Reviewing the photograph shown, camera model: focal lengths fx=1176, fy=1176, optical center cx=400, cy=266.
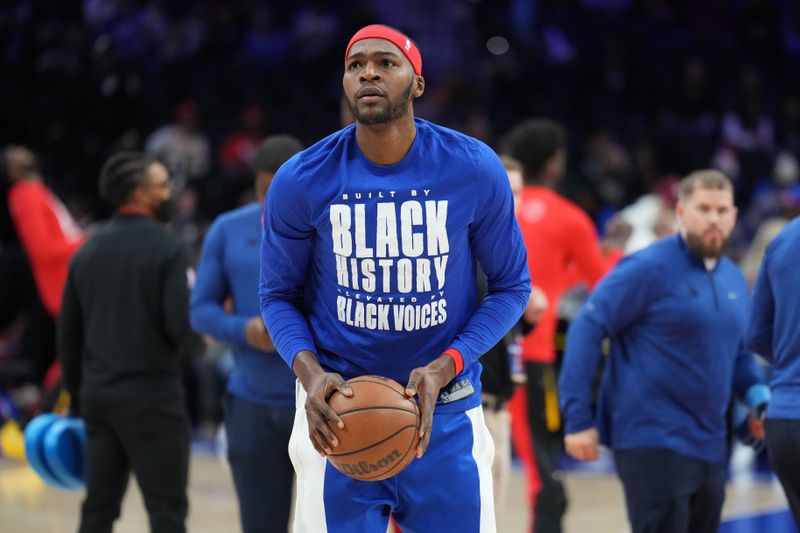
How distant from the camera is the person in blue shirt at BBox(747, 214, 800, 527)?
446cm

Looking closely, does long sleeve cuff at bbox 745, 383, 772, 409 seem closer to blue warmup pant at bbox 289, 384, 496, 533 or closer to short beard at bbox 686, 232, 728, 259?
short beard at bbox 686, 232, 728, 259

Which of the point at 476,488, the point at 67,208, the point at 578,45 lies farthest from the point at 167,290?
the point at 578,45

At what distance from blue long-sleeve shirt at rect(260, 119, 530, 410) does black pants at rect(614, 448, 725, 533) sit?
1402 millimetres

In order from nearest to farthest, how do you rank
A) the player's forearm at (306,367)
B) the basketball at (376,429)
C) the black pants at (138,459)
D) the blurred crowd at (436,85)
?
the basketball at (376,429) → the player's forearm at (306,367) → the black pants at (138,459) → the blurred crowd at (436,85)

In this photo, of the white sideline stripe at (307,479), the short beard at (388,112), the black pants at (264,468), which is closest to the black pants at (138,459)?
the black pants at (264,468)

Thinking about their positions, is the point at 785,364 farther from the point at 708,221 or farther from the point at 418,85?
the point at 418,85

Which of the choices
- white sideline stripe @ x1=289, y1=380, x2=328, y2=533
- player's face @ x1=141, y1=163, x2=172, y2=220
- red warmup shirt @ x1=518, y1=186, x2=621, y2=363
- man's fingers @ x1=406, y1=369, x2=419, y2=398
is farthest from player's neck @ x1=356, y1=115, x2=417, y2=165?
red warmup shirt @ x1=518, y1=186, x2=621, y2=363

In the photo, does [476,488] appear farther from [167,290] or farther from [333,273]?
[167,290]

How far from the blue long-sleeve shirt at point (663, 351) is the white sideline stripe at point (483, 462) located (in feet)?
4.27

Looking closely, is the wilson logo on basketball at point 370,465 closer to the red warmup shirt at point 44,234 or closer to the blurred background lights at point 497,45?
the red warmup shirt at point 44,234

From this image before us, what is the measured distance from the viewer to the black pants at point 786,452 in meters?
4.43

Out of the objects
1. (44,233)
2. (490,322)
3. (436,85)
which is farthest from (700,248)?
(436,85)

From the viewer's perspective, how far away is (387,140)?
355cm

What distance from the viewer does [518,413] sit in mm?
6531
